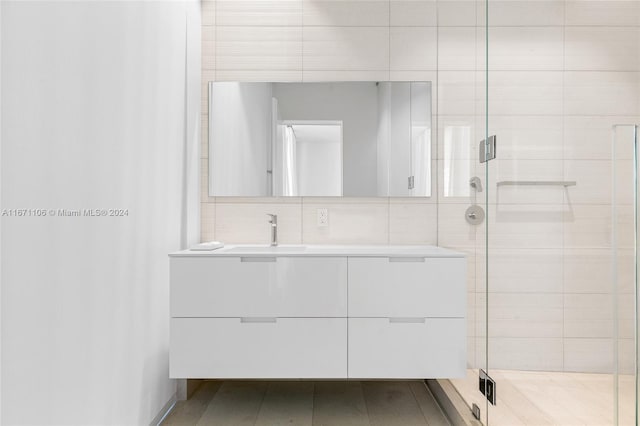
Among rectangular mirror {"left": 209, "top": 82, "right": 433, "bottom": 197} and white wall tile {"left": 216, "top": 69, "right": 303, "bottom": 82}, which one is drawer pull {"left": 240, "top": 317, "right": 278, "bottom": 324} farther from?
white wall tile {"left": 216, "top": 69, "right": 303, "bottom": 82}

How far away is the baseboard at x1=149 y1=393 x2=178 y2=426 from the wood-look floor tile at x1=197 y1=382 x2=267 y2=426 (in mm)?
176

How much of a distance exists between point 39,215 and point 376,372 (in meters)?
1.41

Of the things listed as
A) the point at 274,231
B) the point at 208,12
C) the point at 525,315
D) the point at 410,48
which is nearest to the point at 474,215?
the point at 525,315

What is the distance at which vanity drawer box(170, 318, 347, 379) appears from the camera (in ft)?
5.77

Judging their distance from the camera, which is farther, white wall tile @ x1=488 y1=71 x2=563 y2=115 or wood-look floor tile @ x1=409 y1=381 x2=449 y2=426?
wood-look floor tile @ x1=409 y1=381 x2=449 y2=426

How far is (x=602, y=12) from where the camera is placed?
0.95 metres

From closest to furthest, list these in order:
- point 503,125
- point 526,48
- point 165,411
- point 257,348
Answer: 1. point 526,48
2. point 503,125
3. point 257,348
4. point 165,411

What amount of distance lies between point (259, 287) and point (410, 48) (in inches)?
63.5

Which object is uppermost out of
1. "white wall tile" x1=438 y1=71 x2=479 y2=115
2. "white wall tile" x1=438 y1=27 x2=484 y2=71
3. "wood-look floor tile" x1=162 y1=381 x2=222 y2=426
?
"white wall tile" x1=438 y1=27 x2=484 y2=71

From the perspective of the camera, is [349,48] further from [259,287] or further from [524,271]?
[524,271]

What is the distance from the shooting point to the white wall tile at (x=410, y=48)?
2.34 meters

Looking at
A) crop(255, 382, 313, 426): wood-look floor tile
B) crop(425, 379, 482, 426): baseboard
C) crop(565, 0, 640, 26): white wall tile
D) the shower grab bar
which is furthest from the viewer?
crop(255, 382, 313, 426): wood-look floor tile

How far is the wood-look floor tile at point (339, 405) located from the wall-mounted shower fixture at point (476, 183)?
1.14 metres

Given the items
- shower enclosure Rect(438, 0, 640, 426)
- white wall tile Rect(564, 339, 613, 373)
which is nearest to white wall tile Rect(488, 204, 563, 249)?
shower enclosure Rect(438, 0, 640, 426)
